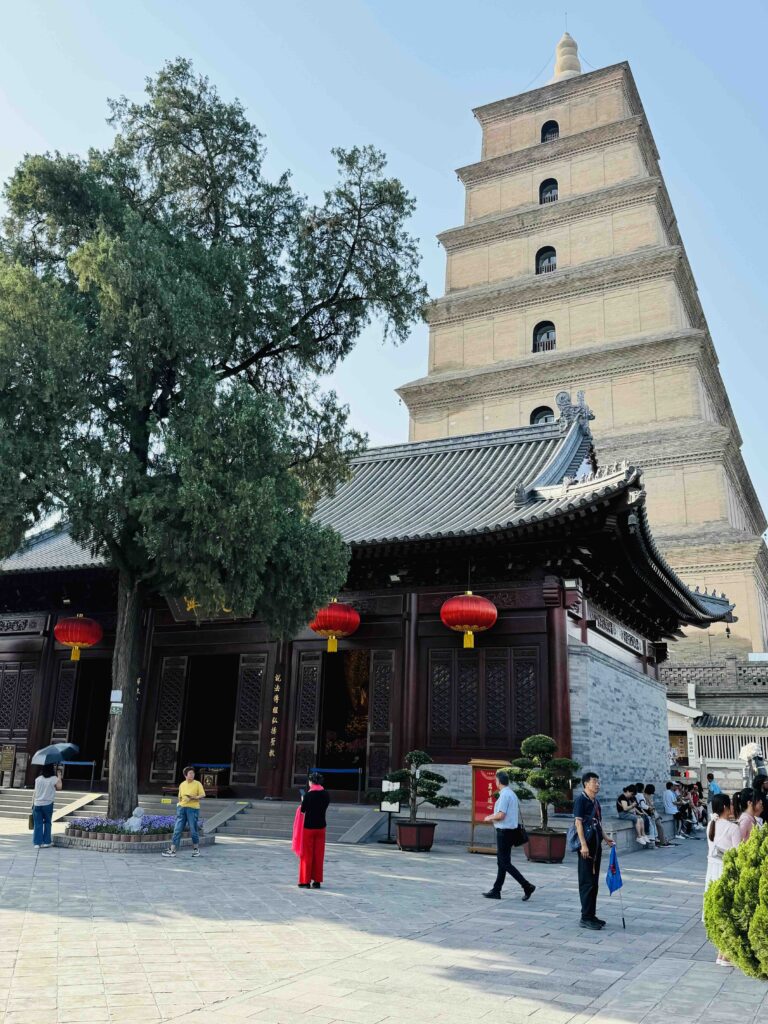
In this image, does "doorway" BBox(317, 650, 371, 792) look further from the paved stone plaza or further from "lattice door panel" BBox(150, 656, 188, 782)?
the paved stone plaza

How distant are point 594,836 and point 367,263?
9170mm

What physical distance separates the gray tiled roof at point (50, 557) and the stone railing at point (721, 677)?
16414 millimetres

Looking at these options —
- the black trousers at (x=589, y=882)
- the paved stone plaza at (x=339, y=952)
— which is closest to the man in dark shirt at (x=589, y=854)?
the black trousers at (x=589, y=882)

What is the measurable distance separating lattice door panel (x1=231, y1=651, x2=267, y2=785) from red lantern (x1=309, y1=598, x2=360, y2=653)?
1881 millimetres

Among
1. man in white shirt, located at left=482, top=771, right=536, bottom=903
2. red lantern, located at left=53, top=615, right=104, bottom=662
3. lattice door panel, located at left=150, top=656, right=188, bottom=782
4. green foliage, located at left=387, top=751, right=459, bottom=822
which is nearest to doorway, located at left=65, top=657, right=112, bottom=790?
red lantern, located at left=53, top=615, right=104, bottom=662

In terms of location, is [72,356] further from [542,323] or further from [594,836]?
[542,323]

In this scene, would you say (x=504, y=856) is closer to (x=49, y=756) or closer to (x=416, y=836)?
(x=416, y=836)

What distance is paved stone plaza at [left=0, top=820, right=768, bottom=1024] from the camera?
4285 mm

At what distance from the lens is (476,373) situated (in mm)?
31875

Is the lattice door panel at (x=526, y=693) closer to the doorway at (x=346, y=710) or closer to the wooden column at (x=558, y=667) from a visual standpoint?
the wooden column at (x=558, y=667)

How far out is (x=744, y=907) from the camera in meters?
4.40

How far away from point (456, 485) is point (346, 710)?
6.53 metres

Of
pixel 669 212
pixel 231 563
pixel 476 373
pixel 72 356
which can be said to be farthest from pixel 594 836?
pixel 669 212

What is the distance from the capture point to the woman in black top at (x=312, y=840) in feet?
27.2
